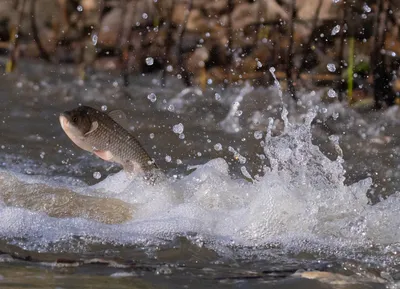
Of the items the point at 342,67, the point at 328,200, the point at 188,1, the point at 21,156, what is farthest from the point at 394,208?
the point at 188,1

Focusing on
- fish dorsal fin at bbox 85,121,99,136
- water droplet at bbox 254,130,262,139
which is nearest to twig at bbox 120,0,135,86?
water droplet at bbox 254,130,262,139

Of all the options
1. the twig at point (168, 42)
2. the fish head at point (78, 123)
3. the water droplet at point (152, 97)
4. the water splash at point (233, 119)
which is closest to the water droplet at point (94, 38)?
the twig at point (168, 42)

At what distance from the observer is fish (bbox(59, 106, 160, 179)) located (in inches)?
168

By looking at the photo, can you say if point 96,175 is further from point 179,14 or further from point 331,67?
point 179,14

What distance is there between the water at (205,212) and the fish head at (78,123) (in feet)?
1.22

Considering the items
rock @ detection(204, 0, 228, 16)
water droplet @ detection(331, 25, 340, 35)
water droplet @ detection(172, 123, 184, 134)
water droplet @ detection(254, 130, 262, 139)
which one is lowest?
water droplet @ detection(254, 130, 262, 139)

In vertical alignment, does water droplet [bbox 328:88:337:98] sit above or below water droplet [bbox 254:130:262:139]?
above

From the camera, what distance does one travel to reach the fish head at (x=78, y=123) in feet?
13.9

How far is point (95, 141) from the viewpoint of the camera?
14.4ft

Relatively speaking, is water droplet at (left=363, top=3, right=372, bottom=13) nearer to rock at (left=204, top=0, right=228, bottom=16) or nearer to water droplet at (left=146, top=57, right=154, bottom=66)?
rock at (left=204, top=0, right=228, bottom=16)

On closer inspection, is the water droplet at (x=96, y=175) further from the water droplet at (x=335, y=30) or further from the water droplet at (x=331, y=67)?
the water droplet at (x=335, y=30)

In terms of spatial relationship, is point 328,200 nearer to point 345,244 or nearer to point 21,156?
point 345,244

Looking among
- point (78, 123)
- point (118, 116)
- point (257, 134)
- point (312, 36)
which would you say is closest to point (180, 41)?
point (312, 36)

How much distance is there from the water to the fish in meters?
0.29
